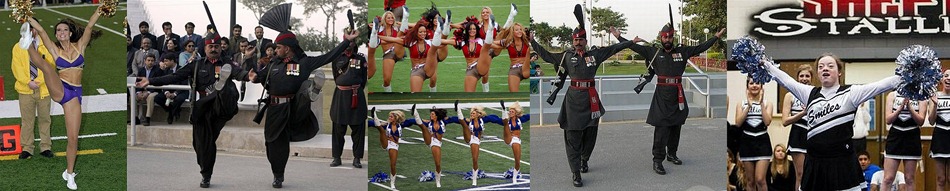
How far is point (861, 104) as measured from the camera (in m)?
9.10

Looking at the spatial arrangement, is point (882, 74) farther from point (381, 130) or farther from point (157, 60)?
point (157, 60)

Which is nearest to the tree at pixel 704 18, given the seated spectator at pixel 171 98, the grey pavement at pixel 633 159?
the grey pavement at pixel 633 159

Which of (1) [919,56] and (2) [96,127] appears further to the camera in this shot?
(2) [96,127]

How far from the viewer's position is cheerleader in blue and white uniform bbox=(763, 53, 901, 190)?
879cm

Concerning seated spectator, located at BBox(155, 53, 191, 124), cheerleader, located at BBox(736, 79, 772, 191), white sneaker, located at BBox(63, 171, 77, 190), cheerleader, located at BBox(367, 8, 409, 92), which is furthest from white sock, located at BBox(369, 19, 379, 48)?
cheerleader, located at BBox(736, 79, 772, 191)

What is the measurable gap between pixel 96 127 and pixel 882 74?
6.04 metres

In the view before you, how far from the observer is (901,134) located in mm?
9281

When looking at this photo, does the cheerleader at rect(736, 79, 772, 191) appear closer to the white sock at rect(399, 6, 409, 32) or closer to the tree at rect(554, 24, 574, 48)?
the tree at rect(554, 24, 574, 48)

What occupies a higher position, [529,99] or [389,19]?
[389,19]

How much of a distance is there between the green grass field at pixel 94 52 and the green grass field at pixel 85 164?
9.3 inches

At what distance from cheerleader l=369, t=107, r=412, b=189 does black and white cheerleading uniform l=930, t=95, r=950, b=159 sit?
406 cm

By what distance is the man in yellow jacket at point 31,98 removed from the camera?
9.02 meters

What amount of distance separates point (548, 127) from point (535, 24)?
759 millimetres

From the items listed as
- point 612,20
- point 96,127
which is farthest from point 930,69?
point 96,127
